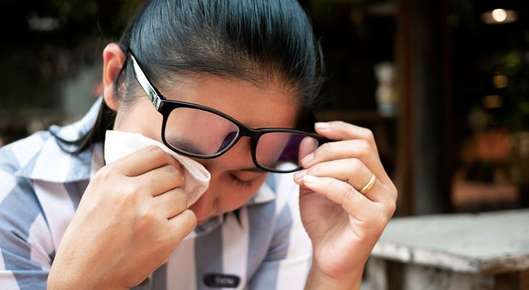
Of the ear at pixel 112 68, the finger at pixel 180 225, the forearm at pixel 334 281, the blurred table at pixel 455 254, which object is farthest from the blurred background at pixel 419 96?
the finger at pixel 180 225

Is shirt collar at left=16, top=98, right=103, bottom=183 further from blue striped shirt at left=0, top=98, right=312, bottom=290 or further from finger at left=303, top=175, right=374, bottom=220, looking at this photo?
finger at left=303, top=175, right=374, bottom=220

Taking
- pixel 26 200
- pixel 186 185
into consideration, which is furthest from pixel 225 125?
pixel 26 200

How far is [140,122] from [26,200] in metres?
0.25

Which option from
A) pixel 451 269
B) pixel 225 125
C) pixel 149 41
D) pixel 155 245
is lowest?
pixel 451 269

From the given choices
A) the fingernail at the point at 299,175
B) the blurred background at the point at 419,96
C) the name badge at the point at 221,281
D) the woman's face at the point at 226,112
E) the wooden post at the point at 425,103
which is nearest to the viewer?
the woman's face at the point at 226,112

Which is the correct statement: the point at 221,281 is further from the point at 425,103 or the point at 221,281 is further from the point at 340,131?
the point at 425,103

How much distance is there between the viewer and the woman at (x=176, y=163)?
905 mm

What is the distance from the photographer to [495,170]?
22.3 feet

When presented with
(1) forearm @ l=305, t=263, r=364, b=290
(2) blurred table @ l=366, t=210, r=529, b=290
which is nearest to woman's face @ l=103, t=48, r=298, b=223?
(1) forearm @ l=305, t=263, r=364, b=290

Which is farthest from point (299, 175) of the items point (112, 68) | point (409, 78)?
point (409, 78)

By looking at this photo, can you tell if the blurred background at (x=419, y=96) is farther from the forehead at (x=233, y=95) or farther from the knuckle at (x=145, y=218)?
the knuckle at (x=145, y=218)

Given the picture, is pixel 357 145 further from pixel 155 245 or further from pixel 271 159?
pixel 155 245

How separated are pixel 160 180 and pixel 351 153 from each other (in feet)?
1.10

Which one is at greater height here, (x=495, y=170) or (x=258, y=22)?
(x=258, y=22)
